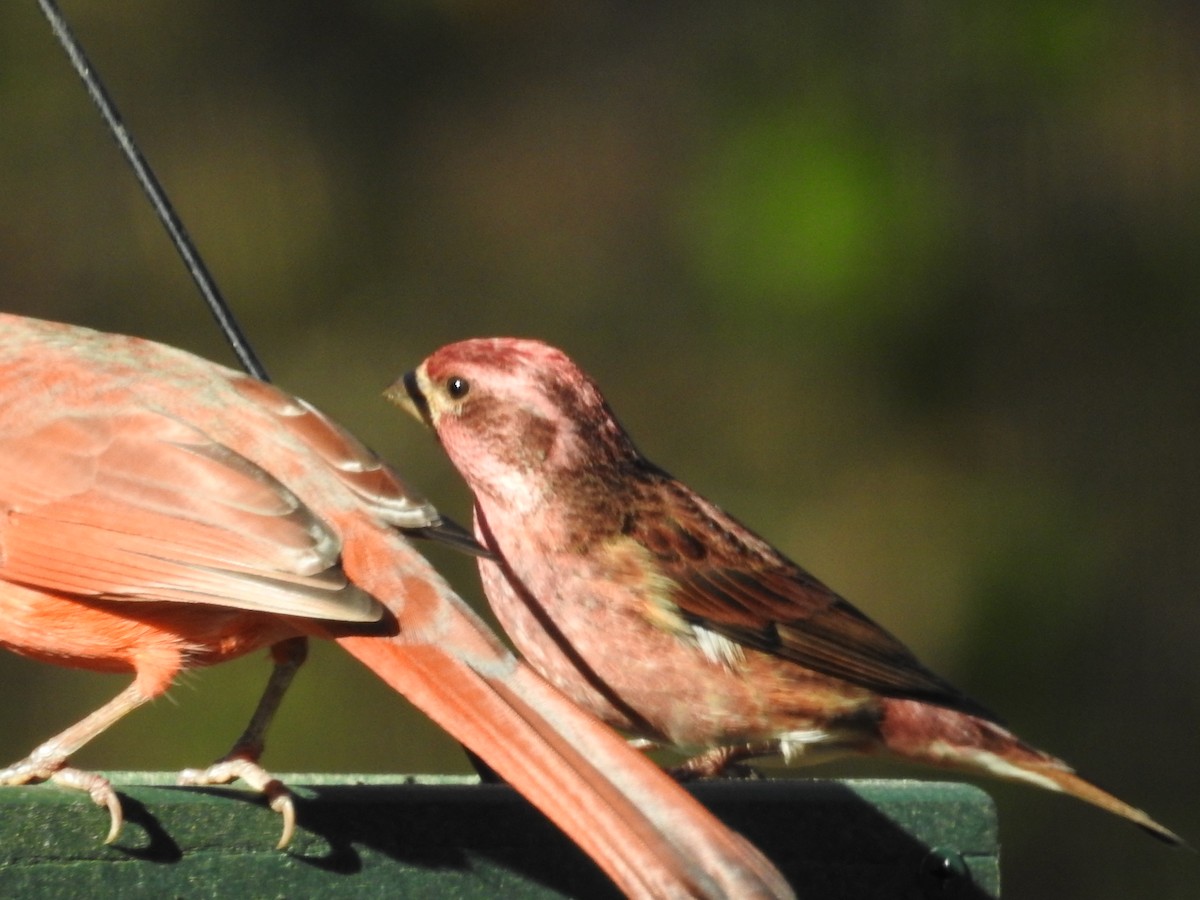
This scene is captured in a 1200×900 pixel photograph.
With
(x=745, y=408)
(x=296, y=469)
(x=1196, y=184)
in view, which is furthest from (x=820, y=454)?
(x=296, y=469)

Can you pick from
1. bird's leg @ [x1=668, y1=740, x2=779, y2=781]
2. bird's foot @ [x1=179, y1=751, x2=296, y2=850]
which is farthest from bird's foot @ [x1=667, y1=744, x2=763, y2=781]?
bird's foot @ [x1=179, y1=751, x2=296, y2=850]

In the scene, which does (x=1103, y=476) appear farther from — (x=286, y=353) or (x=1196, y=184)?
(x=286, y=353)

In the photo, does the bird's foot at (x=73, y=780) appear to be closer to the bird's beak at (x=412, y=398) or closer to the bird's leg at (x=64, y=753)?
the bird's leg at (x=64, y=753)

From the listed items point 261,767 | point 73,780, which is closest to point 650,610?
point 261,767

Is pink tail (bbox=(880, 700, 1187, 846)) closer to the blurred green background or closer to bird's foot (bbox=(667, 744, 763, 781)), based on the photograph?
bird's foot (bbox=(667, 744, 763, 781))

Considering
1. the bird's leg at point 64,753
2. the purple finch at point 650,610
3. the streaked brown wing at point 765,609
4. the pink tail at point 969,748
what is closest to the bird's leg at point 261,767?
the bird's leg at point 64,753
